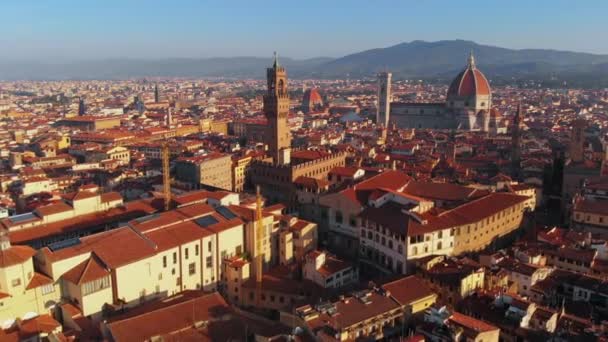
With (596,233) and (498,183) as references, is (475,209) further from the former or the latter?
(498,183)

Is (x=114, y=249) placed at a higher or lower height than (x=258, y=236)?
higher

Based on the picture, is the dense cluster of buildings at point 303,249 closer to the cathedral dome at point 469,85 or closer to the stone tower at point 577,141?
the stone tower at point 577,141

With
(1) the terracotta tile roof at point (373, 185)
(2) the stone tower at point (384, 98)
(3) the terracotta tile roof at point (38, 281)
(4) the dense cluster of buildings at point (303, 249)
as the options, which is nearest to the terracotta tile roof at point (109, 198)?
(4) the dense cluster of buildings at point (303, 249)

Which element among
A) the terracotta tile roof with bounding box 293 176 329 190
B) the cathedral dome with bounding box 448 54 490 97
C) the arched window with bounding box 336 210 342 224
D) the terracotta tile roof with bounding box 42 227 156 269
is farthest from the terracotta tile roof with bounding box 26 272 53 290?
the cathedral dome with bounding box 448 54 490 97

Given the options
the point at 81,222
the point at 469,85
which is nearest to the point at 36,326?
the point at 81,222

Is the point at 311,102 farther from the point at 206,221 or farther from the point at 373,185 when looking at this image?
the point at 206,221

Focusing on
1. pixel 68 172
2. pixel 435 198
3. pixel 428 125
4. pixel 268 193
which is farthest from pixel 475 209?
pixel 428 125
